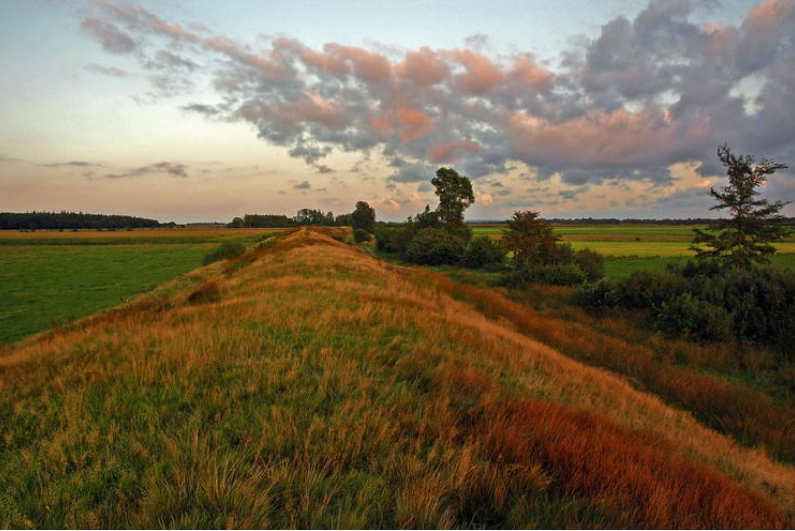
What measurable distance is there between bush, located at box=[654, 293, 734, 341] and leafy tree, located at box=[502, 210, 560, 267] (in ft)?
52.6

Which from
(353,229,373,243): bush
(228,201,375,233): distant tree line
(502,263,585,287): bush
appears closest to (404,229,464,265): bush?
(502,263,585,287): bush

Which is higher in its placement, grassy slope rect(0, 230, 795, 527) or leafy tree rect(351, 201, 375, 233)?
leafy tree rect(351, 201, 375, 233)

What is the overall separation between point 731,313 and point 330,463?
16663 mm

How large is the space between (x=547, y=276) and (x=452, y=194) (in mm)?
31418

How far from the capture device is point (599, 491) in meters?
2.41

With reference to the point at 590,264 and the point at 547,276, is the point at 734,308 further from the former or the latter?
the point at 590,264

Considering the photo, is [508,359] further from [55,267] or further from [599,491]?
[55,267]

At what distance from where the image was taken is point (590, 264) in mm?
30719

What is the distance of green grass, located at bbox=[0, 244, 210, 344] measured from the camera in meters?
21.4

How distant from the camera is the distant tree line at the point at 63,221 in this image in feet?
428

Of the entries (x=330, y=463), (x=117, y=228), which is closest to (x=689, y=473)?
(x=330, y=463)

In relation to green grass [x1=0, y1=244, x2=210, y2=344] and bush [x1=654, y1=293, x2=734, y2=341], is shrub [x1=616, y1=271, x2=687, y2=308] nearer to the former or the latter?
bush [x1=654, y1=293, x2=734, y2=341]

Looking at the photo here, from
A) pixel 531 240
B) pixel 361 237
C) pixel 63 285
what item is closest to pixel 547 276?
pixel 531 240

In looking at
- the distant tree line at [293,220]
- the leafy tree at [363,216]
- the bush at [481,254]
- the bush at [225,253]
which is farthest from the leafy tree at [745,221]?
the distant tree line at [293,220]
